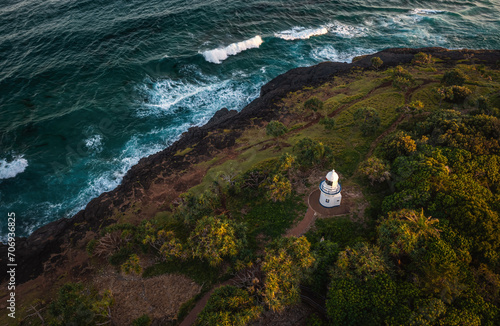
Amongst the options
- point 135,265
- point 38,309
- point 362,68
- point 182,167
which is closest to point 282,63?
point 362,68

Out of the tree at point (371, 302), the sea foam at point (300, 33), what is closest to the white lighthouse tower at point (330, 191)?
the tree at point (371, 302)

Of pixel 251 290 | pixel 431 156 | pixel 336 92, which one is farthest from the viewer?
pixel 336 92

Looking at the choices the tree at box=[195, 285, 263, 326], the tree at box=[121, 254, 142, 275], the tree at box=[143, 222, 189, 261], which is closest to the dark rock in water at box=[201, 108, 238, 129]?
the tree at box=[143, 222, 189, 261]

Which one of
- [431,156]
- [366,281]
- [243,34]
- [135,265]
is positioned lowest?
[135,265]

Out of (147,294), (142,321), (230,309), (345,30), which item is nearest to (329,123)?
(230,309)

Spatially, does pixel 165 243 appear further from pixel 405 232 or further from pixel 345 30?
pixel 345 30

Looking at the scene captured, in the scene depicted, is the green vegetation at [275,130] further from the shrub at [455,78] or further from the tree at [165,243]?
the shrub at [455,78]

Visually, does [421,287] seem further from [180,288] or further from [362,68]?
[362,68]
